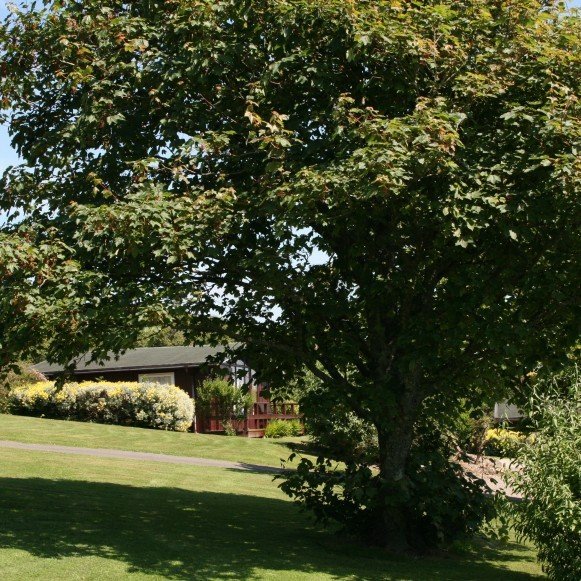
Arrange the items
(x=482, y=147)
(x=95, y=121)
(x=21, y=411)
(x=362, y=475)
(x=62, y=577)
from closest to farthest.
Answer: (x=62, y=577), (x=482, y=147), (x=95, y=121), (x=362, y=475), (x=21, y=411)

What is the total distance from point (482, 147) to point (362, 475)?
4706 millimetres

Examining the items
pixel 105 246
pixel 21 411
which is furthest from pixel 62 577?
pixel 21 411

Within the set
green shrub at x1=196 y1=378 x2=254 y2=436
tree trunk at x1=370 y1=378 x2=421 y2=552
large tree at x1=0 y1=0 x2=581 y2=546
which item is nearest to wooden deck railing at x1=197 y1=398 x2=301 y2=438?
green shrub at x1=196 y1=378 x2=254 y2=436

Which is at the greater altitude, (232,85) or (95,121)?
(232,85)

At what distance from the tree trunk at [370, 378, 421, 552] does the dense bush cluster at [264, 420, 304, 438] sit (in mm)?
24482

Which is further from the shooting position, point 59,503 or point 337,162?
point 59,503

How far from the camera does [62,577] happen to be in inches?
323

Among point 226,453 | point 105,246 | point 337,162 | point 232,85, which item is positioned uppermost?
point 232,85

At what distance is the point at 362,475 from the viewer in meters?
11.2

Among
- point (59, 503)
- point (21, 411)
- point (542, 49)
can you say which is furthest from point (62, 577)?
point (21, 411)

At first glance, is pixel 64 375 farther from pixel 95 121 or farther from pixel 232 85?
pixel 232 85

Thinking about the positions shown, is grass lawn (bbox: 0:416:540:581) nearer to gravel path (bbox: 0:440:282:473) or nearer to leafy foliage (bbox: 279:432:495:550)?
leafy foliage (bbox: 279:432:495:550)

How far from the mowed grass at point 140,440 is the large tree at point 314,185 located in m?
14.5

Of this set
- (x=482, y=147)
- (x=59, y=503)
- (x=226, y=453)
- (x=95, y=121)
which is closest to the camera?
(x=482, y=147)
